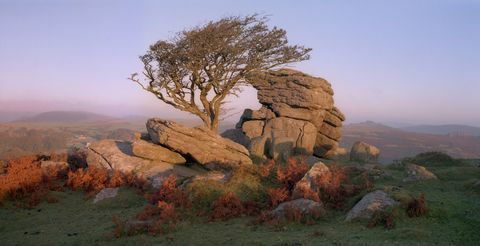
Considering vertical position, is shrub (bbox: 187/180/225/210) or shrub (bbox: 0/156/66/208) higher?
shrub (bbox: 187/180/225/210)

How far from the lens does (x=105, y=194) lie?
21656 millimetres

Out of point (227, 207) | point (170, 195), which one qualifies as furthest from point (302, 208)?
point (170, 195)

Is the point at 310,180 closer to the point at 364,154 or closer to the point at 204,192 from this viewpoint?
Result: the point at 204,192

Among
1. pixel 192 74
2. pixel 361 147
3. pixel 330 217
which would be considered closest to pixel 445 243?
pixel 330 217

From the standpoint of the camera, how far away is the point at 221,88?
40.0 m

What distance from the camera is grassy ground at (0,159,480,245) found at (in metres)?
13.5

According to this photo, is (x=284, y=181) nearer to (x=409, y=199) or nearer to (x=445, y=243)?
(x=409, y=199)

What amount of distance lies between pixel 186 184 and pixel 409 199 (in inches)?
404

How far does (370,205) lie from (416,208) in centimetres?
162

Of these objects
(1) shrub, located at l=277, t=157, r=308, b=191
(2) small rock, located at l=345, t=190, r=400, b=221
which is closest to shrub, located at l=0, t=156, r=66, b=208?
(1) shrub, located at l=277, t=157, r=308, b=191

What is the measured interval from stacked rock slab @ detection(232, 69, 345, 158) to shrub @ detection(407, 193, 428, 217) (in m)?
21.2

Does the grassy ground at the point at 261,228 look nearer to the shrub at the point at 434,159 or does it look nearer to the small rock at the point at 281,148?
the shrub at the point at 434,159

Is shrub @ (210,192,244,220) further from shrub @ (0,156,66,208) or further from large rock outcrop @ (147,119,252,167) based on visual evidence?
shrub @ (0,156,66,208)

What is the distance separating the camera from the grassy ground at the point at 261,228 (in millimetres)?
13485
